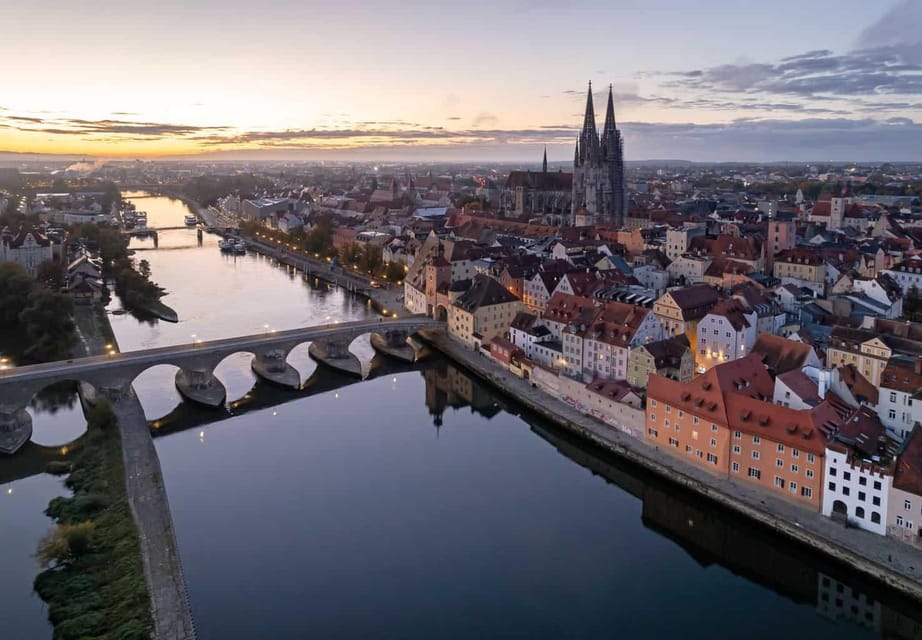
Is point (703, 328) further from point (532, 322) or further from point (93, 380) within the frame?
point (93, 380)

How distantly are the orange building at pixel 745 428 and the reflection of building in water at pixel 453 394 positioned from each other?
638 centimetres

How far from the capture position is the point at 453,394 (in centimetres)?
2547

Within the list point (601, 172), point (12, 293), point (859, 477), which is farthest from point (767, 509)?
point (601, 172)

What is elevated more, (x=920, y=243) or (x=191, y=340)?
(x=920, y=243)

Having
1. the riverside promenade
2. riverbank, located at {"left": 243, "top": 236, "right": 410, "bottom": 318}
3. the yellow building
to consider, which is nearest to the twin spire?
riverbank, located at {"left": 243, "top": 236, "right": 410, "bottom": 318}

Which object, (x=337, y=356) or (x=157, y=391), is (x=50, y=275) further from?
(x=337, y=356)

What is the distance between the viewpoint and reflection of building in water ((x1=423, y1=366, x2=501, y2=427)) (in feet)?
78.6

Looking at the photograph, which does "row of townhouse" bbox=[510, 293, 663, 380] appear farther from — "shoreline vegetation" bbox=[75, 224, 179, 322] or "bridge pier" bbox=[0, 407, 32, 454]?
"shoreline vegetation" bbox=[75, 224, 179, 322]

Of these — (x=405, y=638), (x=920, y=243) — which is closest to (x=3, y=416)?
(x=405, y=638)

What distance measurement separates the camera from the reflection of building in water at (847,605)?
1325cm

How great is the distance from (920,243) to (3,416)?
4095 centimetres

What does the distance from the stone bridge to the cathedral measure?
27.1 meters

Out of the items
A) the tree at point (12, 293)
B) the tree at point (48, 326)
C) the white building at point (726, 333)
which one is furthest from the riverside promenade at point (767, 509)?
the tree at point (12, 293)

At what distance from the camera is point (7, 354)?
28172 mm
